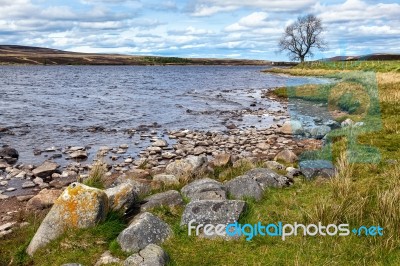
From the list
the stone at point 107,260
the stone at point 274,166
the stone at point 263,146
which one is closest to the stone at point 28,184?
the stone at point 107,260

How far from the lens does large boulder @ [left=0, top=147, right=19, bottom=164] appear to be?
51.9 feet

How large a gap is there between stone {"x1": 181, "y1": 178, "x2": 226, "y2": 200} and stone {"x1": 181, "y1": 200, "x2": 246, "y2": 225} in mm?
777

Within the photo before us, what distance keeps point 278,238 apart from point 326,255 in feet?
3.08

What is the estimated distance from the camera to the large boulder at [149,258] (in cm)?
620

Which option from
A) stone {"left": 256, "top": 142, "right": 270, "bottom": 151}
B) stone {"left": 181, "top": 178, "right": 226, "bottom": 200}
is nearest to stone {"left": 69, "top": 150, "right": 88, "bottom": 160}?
stone {"left": 256, "top": 142, "right": 270, "bottom": 151}

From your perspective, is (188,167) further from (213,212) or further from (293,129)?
(293,129)

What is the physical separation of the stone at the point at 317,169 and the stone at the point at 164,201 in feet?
12.1

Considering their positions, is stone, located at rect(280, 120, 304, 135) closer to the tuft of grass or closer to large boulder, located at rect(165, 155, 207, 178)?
large boulder, located at rect(165, 155, 207, 178)

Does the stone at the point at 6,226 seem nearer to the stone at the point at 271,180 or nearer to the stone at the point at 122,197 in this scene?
the stone at the point at 122,197

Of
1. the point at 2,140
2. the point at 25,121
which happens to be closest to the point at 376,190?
the point at 2,140

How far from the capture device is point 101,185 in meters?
10.8

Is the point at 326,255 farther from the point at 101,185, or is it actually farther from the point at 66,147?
the point at 66,147

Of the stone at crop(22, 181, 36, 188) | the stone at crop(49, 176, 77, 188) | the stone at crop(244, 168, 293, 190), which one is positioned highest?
the stone at crop(244, 168, 293, 190)

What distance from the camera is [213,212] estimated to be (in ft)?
25.1
